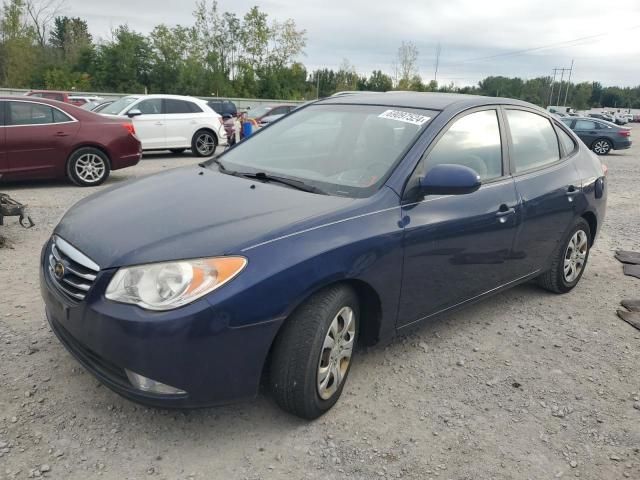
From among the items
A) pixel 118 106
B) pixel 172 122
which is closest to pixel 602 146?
pixel 172 122

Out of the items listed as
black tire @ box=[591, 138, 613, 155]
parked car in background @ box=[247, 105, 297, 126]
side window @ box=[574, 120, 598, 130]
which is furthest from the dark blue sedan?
side window @ box=[574, 120, 598, 130]

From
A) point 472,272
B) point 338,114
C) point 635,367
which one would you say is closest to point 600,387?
point 635,367

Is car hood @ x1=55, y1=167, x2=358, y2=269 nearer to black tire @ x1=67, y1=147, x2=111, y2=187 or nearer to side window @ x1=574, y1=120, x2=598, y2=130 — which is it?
black tire @ x1=67, y1=147, x2=111, y2=187

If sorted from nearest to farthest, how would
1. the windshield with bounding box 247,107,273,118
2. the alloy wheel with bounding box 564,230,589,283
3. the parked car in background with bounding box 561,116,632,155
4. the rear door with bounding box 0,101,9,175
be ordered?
the alloy wheel with bounding box 564,230,589,283 < the rear door with bounding box 0,101,9,175 < the windshield with bounding box 247,107,273,118 < the parked car in background with bounding box 561,116,632,155

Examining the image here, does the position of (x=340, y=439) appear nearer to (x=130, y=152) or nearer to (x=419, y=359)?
(x=419, y=359)

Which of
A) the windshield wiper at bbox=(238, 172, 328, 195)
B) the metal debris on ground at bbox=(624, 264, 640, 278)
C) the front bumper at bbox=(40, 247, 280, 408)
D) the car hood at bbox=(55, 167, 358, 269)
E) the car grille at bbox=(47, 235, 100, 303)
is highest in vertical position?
the windshield wiper at bbox=(238, 172, 328, 195)

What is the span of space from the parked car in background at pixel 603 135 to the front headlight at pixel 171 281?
Answer: 22197mm

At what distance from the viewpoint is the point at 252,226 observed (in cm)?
249

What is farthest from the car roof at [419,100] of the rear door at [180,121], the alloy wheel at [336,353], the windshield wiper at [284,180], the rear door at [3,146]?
the rear door at [180,121]

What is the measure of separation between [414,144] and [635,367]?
215cm

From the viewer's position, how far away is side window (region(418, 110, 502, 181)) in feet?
10.7

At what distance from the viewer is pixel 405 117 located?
3.41m

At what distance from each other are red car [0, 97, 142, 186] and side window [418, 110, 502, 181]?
6.83m

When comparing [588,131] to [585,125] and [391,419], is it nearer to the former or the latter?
[585,125]
